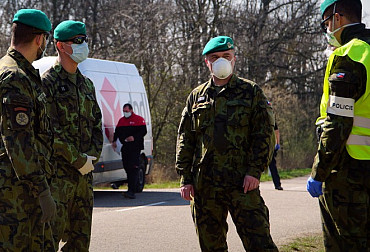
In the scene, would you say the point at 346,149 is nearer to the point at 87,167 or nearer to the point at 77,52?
the point at 87,167

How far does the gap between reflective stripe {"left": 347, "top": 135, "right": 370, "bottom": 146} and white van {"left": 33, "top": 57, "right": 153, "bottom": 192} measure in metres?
9.45

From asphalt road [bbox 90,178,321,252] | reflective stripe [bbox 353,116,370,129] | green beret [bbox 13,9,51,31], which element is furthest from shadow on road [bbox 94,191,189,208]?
reflective stripe [bbox 353,116,370,129]

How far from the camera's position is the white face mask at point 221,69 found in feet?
18.5

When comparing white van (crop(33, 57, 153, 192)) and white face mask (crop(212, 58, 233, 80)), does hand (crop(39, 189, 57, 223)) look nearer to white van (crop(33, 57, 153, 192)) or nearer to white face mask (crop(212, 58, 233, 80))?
white face mask (crop(212, 58, 233, 80))

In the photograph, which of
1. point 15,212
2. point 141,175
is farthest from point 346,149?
point 141,175

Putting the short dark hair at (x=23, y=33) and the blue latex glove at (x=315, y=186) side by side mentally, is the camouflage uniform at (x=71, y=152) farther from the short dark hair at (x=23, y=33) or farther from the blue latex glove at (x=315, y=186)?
the blue latex glove at (x=315, y=186)

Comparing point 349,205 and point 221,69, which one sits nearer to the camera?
point 349,205

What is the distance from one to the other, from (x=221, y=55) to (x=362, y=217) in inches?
75.1

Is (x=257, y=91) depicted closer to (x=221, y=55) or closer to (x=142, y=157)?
(x=221, y=55)

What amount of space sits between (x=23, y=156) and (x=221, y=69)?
1.98 m

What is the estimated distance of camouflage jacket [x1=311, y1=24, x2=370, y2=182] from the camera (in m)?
4.52

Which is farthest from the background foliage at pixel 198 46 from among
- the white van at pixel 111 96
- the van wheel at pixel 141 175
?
the white van at pixel 111 96

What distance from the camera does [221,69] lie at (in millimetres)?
5629

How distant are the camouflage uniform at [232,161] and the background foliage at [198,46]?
717 inches
